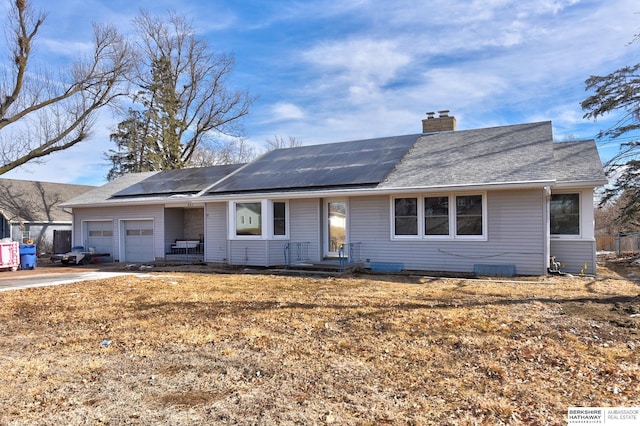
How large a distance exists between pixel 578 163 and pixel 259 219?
1007 centimetres

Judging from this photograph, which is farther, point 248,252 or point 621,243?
point 621,243

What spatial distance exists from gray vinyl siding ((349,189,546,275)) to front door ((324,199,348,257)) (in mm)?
782

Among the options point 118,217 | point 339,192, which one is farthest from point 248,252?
point 118,217

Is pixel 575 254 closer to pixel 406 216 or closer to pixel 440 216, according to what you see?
pixel 440 216

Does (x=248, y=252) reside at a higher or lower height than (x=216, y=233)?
lower

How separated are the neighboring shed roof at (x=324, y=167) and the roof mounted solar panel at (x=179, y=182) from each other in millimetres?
1276

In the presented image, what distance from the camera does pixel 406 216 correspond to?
12.6 m

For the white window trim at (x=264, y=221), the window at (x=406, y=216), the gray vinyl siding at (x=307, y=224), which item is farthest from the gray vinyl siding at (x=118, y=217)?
the window at (x=406, y=216)

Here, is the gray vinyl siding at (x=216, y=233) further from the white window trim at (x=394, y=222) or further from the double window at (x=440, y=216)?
the double window at (x=440, y=216)

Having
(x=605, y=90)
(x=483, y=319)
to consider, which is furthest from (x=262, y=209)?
(x=605, y=90)

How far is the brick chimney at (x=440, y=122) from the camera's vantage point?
1742cm

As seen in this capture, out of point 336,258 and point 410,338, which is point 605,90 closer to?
point 336,258

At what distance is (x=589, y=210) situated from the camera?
11664mm

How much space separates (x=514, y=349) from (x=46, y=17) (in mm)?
20680
